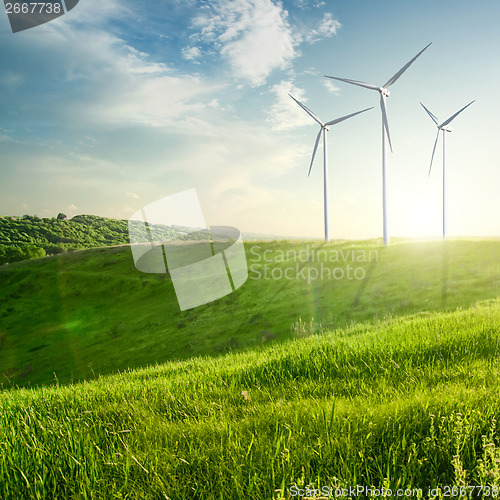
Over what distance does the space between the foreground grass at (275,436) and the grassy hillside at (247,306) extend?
6.32 m

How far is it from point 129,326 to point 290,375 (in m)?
34.3

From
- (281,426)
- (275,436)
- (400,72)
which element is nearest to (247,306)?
(281,426)

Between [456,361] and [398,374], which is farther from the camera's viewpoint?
[456,361]

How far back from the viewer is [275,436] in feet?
9.62

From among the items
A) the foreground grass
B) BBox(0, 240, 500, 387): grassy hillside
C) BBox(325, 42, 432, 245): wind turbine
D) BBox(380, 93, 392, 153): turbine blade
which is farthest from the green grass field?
BBox(380, 93, 392, 153): turbine blade

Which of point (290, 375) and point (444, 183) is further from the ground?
point (444, 183)

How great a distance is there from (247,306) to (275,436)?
26.7 m

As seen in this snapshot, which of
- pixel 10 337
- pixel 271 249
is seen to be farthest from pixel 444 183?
pixel 10 337

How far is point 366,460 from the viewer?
2.62 m

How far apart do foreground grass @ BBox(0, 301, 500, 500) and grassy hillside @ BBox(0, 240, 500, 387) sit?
20.7 ft

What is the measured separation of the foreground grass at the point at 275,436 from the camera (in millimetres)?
2553

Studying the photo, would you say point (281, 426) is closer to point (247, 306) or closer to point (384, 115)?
point (247, 306)

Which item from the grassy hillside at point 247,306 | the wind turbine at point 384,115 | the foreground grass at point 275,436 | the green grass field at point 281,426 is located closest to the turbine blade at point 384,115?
the wind turbine at point 384,115

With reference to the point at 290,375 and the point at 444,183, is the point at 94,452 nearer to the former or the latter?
the point at 290,375
